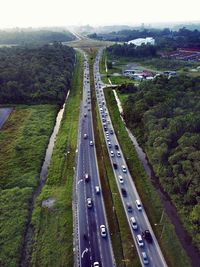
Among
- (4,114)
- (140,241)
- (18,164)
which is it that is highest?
(18,164)

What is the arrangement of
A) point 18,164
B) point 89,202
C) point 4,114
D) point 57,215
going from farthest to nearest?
point 4,114 → point 18,164 → point 89,202 → point 57,215

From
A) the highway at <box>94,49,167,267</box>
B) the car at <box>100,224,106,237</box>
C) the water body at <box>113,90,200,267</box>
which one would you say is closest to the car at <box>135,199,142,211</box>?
the highway at <box>94,49,167,267</box>

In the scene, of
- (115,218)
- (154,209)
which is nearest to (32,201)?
(115,218)

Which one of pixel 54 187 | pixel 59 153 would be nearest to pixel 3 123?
pixel 59 153

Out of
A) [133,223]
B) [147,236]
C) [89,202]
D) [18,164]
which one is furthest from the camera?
[18,164]

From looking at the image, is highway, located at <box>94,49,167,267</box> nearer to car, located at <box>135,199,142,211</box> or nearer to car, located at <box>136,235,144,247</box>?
car, located at <box>136,235,144,247</box>

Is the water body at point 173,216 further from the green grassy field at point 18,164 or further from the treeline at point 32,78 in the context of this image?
the treeline at point 32,78

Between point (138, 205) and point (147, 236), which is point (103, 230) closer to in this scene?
point (147, 236)

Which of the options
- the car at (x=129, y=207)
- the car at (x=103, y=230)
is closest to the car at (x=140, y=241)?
the car at (x=103, y=230)
